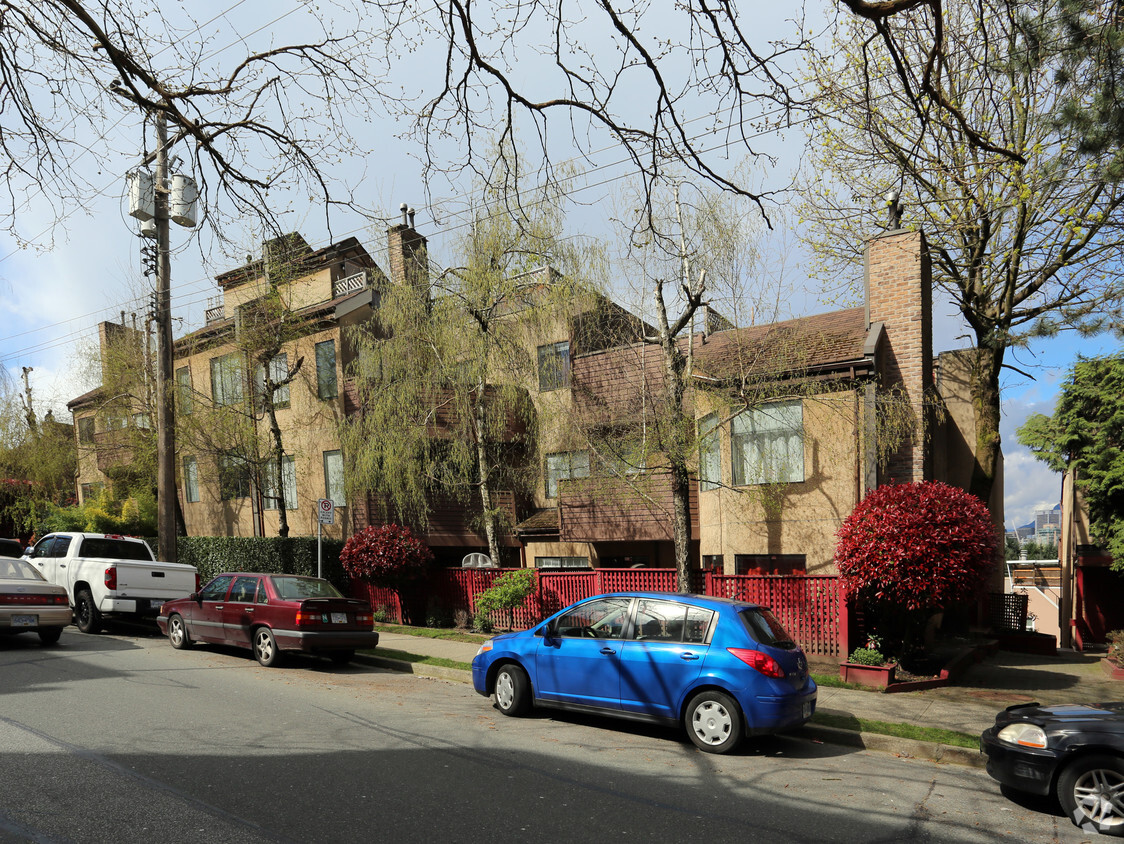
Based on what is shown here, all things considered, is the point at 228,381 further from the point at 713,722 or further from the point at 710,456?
the point at 713,722

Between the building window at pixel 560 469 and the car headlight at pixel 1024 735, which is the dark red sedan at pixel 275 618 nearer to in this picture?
the building window at pixel 560 469

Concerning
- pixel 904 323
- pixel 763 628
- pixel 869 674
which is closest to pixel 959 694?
pixel 869 674

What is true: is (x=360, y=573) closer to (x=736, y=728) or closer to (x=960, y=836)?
(x=736, y=728)

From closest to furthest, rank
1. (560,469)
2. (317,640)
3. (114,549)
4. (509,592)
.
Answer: (317,640) < (509,592) < (114,549) < (560,469)

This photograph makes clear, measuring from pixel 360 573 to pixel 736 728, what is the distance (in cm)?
1282

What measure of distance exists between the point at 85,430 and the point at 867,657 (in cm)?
2880

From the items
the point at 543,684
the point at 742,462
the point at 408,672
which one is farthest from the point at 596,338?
the point at 543,684

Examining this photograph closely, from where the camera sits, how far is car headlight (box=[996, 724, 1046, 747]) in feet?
22.0

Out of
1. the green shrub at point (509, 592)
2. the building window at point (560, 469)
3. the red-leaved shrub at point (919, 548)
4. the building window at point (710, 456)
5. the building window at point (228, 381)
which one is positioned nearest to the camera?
the red-leaved shrub at point (919, 548)

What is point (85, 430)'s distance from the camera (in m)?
30.7

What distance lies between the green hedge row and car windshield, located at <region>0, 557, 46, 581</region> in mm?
7143

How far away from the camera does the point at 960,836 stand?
5934 millimetres

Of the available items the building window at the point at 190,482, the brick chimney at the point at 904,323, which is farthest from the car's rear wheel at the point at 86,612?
the brick chimney at the point at 904,323

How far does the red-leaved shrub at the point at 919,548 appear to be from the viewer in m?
11.9
